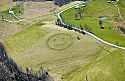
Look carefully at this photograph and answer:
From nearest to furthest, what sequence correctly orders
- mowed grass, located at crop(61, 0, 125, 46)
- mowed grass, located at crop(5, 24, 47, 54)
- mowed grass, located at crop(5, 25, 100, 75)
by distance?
mowed grass, located at crop(5, 25, 100, 75)
mowed grass, located at crop(61, 0, 125, 46)
mowed grass, located at crop(5, 24, 47, 54)

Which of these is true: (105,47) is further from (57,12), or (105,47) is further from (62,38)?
(57,12)

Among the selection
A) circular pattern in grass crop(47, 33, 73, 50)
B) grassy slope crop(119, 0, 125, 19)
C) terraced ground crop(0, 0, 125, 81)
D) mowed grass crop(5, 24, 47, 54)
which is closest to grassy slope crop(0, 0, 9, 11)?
terraced ground crop(0, 0, 125, 81)

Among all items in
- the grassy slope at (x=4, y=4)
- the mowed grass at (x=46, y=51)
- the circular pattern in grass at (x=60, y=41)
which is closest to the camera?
the mowed grass at (x=46, y=51)

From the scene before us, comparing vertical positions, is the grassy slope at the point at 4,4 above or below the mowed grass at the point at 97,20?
above

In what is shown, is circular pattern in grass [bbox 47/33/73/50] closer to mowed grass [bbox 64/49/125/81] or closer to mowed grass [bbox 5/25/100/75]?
mowed grass [bbox 5/25/100/75]

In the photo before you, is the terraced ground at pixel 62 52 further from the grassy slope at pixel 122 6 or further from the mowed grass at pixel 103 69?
the grassy slope at pixel 122 6

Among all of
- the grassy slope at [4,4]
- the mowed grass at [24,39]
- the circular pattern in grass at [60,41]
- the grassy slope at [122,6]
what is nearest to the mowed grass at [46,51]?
the mowed grass at [24,39]

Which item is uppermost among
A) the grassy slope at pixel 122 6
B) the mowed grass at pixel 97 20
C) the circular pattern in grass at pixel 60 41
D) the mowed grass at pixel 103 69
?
the grassy slope at pixel 122 6

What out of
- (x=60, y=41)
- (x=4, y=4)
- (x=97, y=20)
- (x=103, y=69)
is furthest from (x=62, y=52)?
(x=4, y=4)

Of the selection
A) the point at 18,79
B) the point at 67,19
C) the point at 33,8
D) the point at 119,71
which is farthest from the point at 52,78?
the point at 33,8
